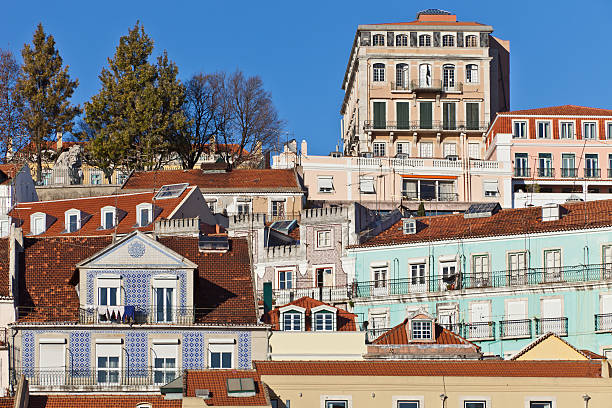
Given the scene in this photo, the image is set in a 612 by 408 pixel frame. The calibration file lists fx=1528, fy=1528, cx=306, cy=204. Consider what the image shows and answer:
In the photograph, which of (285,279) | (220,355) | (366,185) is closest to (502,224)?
(285,279)

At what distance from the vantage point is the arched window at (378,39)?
371 ft

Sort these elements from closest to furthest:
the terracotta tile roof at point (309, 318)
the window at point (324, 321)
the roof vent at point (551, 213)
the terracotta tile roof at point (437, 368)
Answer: the terracotta tile roof at point (437, 368), the terracotta tile roof at point (309, 318), the window at point (324, 321), the roof vent at point (551, 213)

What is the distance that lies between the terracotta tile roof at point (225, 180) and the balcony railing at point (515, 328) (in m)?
28.1

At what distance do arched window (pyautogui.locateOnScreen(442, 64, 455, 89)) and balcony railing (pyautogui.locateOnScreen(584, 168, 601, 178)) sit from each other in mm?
13683

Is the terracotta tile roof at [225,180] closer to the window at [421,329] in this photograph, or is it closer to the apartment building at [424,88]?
the apartment building at [424,88]

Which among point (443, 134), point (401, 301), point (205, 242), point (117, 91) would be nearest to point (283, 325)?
point (205, 242)

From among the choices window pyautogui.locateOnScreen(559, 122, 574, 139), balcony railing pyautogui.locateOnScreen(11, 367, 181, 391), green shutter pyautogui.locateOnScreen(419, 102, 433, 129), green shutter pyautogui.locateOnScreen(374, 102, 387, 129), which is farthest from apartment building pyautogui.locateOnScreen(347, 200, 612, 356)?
green shutter pyautogui.locateOnScreen(419, 102, 433, 129)

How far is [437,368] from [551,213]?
20313 millimetres

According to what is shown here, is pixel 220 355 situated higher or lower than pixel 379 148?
lower

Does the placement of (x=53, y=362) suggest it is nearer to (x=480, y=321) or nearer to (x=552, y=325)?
(x=480, y=321)

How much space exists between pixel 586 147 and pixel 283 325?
4583 cm

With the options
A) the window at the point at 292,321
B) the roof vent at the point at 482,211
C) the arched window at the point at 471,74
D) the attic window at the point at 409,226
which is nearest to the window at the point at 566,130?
the arched window at the point at 471,74

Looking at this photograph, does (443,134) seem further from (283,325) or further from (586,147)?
(283,325)

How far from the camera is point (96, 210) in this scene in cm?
8588
